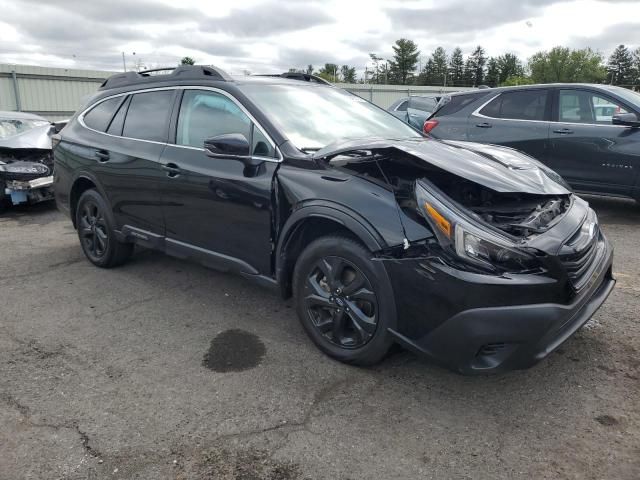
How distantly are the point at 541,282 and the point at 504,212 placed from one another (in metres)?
0.48

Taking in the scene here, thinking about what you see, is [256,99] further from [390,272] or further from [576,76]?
[576,76]

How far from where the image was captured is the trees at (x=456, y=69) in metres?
106

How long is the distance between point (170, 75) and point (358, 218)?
2413mm

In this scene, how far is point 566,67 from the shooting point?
3452 inches

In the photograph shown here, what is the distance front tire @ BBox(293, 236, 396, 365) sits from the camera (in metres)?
2.92

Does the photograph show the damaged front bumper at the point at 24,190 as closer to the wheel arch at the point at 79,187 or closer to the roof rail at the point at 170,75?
the wheel arch at the point at 79,187

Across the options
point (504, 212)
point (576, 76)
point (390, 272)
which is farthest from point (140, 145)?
point (576, 76)

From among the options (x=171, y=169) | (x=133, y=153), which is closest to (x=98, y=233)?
(x=133, y=153)

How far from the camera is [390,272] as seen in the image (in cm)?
283

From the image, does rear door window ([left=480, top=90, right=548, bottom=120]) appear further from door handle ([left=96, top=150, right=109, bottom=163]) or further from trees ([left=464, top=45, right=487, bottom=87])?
trees ([left=464, top=45, right=487, bottom=87])

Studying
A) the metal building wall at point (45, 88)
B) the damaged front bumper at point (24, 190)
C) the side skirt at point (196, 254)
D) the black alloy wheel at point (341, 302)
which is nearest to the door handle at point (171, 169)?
the side skirt at point (196, 254)

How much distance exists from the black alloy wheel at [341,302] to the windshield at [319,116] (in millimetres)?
870

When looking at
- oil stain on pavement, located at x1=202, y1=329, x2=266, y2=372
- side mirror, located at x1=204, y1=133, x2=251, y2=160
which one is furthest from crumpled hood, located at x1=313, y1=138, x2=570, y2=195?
oil stain on pavement, located at x1=202, y1=329, x2=266, y2=372

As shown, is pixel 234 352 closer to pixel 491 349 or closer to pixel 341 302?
pixel 341 302
